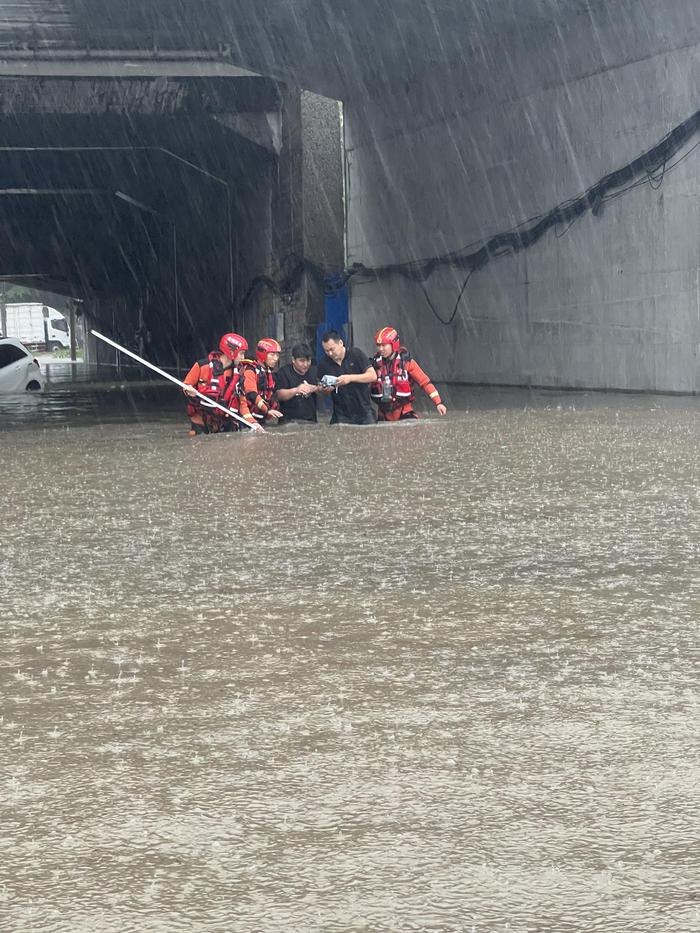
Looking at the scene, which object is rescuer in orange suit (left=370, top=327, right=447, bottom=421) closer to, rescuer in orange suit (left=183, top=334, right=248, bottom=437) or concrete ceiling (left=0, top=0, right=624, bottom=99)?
rescuer in orange suit (left=183, top=334, right=248, bottom=437)

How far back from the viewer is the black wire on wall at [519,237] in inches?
950

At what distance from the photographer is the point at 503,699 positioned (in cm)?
482

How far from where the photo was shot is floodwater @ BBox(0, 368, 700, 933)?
10.4 feet

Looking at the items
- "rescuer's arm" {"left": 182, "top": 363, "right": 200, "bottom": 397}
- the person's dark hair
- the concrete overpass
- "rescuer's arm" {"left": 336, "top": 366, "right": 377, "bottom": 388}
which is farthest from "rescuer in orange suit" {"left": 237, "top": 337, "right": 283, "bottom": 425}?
the concrete overpass

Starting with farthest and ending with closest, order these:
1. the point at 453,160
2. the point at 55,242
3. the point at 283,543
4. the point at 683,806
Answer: the point at 55,242 < the point at 453,160 < the point at 283,543 < the point at 683,806

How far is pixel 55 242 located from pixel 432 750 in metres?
62.7

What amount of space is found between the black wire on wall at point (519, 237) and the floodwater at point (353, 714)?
48.5 ft

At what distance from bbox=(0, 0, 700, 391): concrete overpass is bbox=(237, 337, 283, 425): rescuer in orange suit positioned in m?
8.64

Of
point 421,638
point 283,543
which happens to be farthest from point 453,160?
point 421,638

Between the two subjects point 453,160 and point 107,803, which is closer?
point 107,803

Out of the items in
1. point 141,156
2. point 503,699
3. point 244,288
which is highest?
point 141,156

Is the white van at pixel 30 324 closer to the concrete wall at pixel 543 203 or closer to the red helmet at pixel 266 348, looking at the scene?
the concrete wall at pixel 543 203

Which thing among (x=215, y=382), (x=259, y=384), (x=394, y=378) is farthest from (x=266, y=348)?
(x=394, y=378)

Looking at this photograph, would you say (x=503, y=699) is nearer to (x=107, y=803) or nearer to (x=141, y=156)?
(x=107, y=803)
